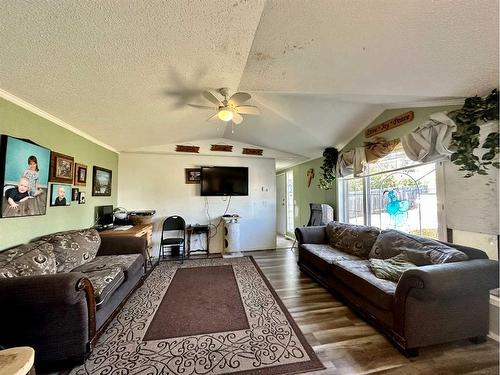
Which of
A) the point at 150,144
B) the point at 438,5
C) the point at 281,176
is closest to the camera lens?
the point at 438,5

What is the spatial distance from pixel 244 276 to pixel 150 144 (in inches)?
123

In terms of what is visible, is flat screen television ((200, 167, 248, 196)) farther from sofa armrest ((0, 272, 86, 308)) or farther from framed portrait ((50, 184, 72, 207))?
sofa armrest ((0, 272, 86, 308))

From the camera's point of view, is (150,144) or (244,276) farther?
(150,144)

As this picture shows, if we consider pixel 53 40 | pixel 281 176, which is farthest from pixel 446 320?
pixel 281 176

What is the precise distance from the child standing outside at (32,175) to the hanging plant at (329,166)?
4.23 m

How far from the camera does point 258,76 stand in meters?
2.04

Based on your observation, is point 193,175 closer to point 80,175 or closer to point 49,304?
point 80,175

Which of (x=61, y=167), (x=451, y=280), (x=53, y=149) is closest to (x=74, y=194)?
(x=61, y=167)

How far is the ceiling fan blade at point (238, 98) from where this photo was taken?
8.39 ft

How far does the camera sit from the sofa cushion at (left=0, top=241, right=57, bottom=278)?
1.58 meters

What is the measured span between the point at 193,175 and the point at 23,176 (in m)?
2.81

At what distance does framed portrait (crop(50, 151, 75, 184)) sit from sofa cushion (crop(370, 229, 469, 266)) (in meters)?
3.91

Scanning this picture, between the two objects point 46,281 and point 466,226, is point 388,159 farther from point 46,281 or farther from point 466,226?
point 46,281

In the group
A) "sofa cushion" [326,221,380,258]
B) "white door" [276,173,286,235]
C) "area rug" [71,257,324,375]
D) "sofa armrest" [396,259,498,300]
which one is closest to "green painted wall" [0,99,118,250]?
"area rug" [71,257,324,375]
